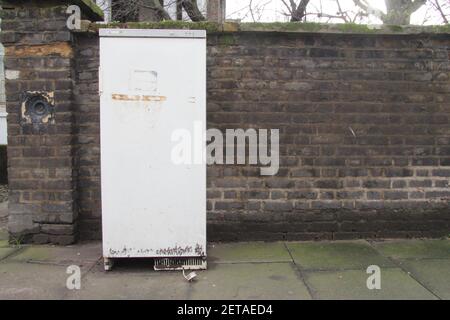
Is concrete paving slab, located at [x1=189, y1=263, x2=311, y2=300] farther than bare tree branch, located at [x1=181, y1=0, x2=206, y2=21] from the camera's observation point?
No

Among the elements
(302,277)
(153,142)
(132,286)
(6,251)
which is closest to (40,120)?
(6,251)

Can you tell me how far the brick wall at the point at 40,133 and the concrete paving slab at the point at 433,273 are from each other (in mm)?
3361

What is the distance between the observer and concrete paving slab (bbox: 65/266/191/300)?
336 cm

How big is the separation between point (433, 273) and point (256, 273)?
1.54 meters

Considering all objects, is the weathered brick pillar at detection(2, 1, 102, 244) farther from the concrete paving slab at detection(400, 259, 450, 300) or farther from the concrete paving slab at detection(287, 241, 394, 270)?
the concrete paving slab at detection(400, 259, 450, 300)

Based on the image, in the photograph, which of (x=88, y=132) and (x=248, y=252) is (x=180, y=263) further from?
(x=88, y=132)

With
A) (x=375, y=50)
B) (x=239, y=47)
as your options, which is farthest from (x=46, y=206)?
(x=375, y=50)

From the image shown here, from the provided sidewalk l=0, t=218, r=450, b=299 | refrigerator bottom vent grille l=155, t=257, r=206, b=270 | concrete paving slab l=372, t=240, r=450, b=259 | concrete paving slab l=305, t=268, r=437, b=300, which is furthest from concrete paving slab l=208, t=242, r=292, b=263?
concrete paving slab l=372, t=240, r=450, b=259

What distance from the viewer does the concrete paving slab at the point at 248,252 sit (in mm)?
4172

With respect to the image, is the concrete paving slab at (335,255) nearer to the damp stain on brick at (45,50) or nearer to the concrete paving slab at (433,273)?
the concrete paving slab at (433,273)

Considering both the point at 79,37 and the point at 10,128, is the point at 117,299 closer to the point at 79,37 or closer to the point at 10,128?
the point at 10,128

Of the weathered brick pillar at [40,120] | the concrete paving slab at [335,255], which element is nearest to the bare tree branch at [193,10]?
the weathered brick pillar at [40,120]

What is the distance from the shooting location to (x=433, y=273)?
3.77 m

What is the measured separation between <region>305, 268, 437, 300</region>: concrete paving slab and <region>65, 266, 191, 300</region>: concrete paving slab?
1.06 m
